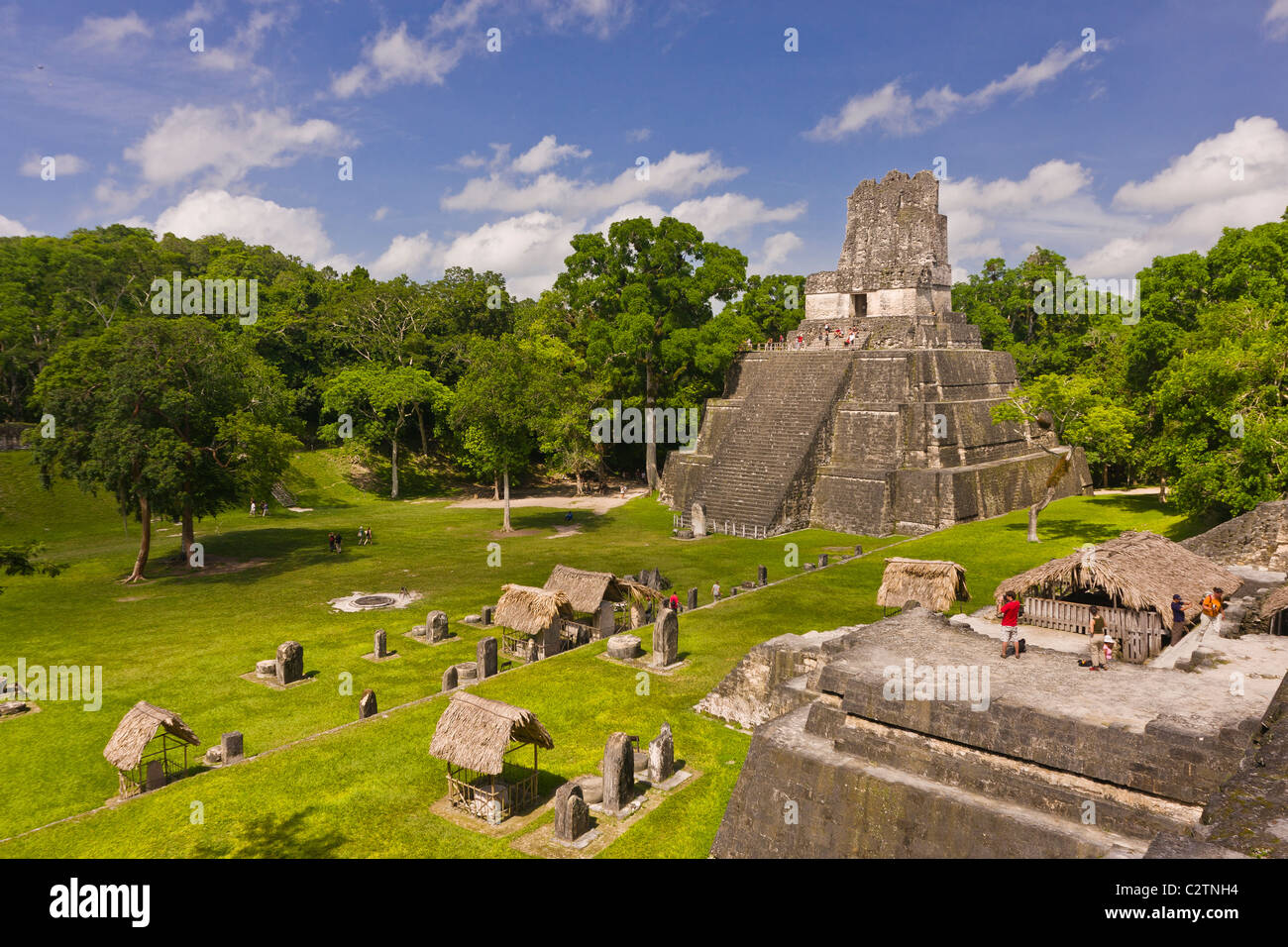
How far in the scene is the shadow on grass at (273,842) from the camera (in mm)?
11227

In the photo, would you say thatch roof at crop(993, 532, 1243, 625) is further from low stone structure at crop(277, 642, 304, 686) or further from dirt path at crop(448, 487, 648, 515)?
dirt path at crop(448, 487, 648, 515)

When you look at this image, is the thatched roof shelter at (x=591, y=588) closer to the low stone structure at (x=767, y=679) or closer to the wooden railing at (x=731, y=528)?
the low stone structure at (x=767, y=679)

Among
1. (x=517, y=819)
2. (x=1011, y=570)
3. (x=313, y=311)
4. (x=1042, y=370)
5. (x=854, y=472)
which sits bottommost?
(x=517, y=819)

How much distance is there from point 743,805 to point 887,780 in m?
2.40

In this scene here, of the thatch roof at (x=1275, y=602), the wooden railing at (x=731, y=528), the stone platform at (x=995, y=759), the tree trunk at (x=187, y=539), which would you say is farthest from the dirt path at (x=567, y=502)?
the stone platform at (x=995, y=759)

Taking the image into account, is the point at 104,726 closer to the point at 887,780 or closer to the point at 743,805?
the point at 743,805

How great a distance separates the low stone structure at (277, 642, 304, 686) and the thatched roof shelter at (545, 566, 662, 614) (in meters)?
6.90

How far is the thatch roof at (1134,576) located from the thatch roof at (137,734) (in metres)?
17.8

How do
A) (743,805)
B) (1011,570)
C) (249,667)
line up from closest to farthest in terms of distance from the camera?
(743,805)
(249,667)
(1011,570)

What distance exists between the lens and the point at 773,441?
38.6 metres

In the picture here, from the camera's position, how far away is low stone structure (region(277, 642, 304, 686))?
18062 mm

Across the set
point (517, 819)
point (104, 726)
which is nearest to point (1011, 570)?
point (517, 819)
